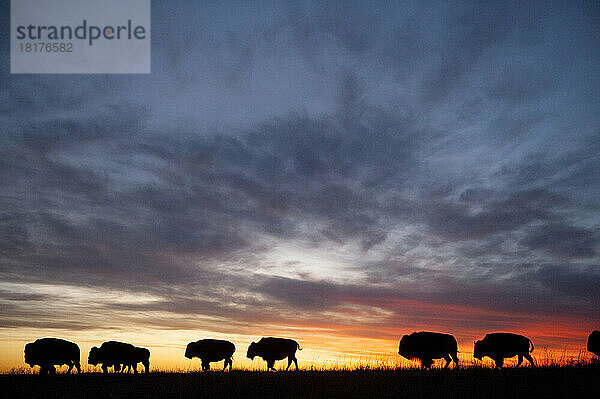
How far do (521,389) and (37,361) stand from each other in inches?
1168

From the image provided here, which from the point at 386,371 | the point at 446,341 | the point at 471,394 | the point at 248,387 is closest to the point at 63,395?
the point at 248,387

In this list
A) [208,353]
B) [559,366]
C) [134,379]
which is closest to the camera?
[559,366]

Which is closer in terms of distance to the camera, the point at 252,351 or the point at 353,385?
the point at 353,385

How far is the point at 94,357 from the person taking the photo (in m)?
33.9

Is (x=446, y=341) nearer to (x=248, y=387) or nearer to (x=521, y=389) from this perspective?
(x=521, y=389)

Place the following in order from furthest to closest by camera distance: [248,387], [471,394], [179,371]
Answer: [179,371] < [248,387] < [471,394]

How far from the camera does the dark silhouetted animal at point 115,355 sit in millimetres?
33656

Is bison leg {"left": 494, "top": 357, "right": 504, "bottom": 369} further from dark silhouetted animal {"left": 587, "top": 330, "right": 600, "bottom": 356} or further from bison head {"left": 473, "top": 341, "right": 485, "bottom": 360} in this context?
dark silhouetted animal {"left": 587, "top": 330, "right": 600, "bottom": 356}

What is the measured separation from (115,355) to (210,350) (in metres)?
6.55

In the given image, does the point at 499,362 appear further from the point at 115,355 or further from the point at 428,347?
the point at 115,355

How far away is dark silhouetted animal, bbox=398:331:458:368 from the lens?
28250mm

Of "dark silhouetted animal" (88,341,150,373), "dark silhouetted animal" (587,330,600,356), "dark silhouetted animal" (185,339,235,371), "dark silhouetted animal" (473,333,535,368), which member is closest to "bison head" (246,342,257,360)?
"dark silhouetted animal" (185,339,235,371)

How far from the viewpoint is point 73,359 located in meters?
32.4

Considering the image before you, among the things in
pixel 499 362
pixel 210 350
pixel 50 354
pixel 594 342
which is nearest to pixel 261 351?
pixel 210 350
